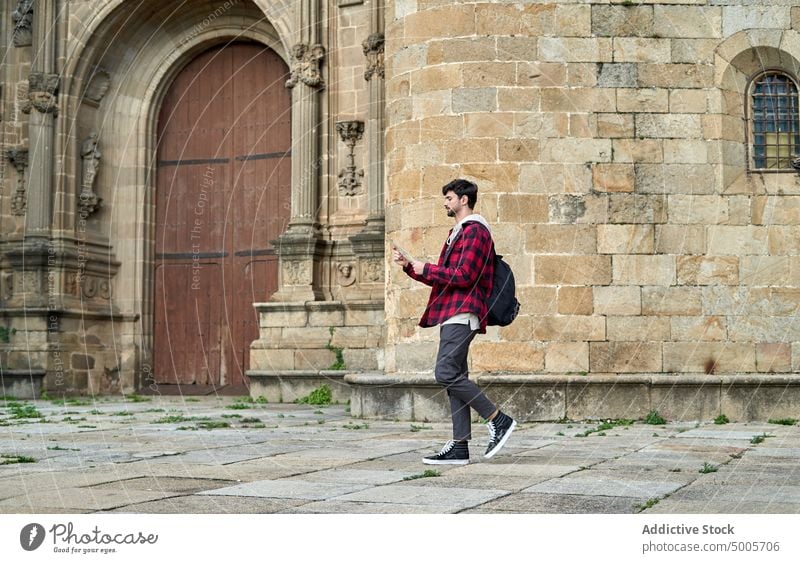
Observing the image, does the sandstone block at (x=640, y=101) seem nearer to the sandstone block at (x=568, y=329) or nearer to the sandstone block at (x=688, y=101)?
the sandstone block at (x=688, y=101)

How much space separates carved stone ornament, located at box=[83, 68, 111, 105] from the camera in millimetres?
19516

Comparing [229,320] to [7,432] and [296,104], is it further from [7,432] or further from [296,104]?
[7,432]

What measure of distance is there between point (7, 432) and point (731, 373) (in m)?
6.96

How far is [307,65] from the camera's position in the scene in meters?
17.4

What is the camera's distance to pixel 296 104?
1753 cm

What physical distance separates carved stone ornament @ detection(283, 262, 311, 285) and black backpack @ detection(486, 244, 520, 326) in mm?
9183

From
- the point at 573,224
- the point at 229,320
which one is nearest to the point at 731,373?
the point at 573,224

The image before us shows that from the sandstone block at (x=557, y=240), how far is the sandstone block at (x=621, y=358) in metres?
0.96

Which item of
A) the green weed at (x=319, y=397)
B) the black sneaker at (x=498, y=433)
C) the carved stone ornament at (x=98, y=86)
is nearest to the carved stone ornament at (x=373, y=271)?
the green weed at (x=319, y=397)

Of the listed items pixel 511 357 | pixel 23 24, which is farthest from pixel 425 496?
pixel 23 24

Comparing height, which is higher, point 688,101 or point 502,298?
point 688,101

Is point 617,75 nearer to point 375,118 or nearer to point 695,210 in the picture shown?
point 695,210

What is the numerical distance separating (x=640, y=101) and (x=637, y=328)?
2292 millimetres

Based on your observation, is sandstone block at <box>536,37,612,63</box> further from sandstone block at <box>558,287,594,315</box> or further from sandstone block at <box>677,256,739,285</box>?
sandstone block at <box>558,287,594,315</box>
